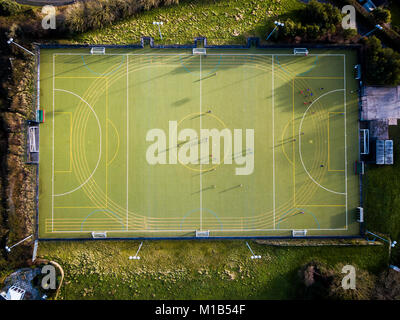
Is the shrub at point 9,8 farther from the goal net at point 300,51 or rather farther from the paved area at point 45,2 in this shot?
the goal net at point 300,51

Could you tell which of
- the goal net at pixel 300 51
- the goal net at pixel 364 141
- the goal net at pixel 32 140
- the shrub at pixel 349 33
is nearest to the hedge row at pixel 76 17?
the goal net at pixel 32 140

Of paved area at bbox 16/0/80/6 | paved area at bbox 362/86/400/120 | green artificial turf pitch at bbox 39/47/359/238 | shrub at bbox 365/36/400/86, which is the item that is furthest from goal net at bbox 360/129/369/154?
paved area at bbox 16/0/80/6

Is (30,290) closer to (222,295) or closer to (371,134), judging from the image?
(222,295)

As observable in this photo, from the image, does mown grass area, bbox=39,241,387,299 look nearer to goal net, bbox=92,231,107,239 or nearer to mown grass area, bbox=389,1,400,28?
goal net, bbox=92,231,107,239

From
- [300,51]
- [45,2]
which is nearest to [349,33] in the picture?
[300,51]

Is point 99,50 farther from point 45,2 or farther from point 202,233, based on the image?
point 202,233

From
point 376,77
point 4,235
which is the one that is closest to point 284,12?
point 376,77
